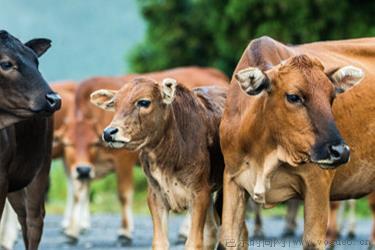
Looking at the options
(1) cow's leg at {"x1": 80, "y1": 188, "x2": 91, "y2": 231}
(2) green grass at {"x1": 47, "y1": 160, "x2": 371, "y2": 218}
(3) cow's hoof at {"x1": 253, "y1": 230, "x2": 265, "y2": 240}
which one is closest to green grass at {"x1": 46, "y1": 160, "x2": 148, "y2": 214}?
(2) green grass at {"x1": 47, "y1": 160, "x2": 371, "y2": 218}

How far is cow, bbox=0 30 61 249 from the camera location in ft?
44.1

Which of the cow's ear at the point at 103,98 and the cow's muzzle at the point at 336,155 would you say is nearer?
the cow's muzzle at the point at 336,155

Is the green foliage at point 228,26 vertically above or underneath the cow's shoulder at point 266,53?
underneath

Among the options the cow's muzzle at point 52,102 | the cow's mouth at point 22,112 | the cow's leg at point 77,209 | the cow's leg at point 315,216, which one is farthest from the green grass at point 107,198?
the cow's leg at point 315,216

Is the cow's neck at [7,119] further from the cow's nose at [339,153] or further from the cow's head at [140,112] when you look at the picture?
the cow's nose at [339,153]

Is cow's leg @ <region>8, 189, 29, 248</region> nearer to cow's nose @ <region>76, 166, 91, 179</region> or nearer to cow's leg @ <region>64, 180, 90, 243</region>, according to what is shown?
cow's leg @ <region>64, 180, 90, 243</region>

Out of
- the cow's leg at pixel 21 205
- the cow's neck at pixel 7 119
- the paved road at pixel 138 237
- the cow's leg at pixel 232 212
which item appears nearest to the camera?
the cow's neck at pixel 7 119

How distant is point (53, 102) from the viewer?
13305mm

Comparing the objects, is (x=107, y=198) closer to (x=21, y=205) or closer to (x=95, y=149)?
(x=95, y=149)

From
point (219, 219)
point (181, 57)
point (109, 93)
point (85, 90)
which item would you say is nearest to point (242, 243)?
point (219, 219)

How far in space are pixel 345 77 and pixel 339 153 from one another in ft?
3.54

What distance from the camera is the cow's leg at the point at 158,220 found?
1415 cm

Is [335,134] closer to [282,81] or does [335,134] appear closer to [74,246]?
[282,81]

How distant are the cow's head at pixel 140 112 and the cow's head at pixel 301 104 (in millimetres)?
1324
